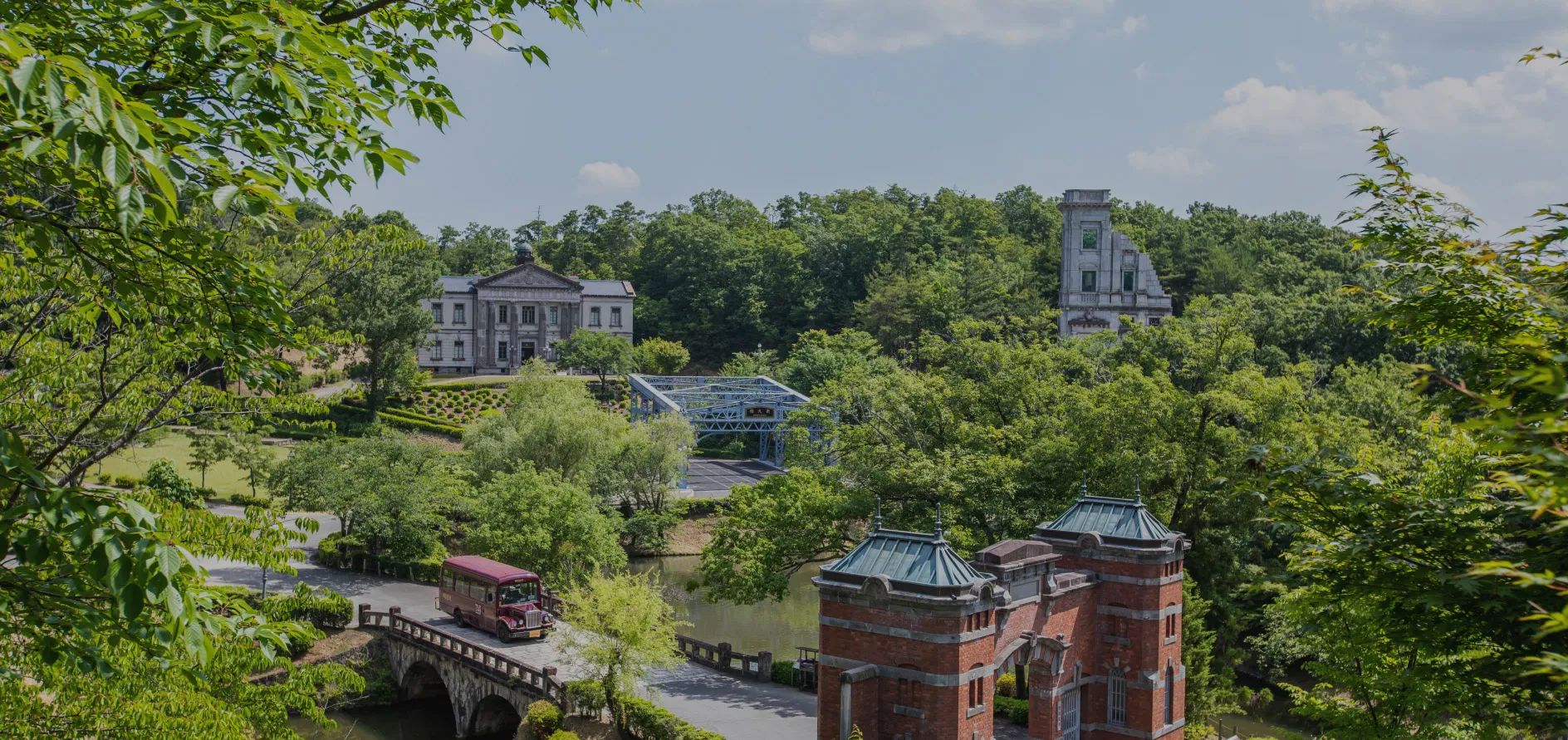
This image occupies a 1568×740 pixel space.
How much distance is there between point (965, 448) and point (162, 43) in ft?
73.9

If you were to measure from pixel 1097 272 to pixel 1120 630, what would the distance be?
1796 inches

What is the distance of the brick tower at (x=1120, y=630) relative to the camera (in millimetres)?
17641

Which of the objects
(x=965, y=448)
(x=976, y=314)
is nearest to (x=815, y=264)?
(x=976, y=314)

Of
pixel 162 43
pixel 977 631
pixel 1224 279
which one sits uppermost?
pixel 1224 279

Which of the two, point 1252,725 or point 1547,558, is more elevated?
point 1547,558

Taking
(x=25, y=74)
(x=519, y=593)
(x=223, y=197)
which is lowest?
(x=519, y=593)

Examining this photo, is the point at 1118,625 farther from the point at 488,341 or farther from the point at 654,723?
the point at 488,341

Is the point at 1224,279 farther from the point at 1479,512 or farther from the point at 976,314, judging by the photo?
the point at 1479,512

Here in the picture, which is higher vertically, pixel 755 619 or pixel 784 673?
pixel 784 673

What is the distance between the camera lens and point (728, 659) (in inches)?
974

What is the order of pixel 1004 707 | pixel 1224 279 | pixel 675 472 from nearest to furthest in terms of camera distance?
pixel 1004 707, pixel 675 472, pixel 1224 279

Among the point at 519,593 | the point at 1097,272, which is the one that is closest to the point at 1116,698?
the point at 519,593

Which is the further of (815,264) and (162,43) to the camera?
(815,264)

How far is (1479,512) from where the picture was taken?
8.23 meters
